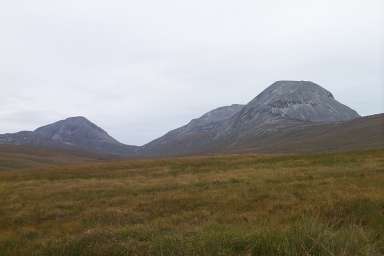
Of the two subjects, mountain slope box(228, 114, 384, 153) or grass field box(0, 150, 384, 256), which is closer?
grass field box(0, 150, 384, 256)

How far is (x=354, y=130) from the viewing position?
364ft

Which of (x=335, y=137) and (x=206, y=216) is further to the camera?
(x=335, y=137)

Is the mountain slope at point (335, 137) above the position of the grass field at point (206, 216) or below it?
above

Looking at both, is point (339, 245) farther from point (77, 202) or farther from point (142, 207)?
point (77, 202)

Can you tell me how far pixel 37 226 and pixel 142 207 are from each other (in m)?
3.74

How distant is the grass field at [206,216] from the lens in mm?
8523

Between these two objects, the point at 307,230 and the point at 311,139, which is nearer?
the point at 307,230

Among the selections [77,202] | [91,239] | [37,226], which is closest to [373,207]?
[91,239]

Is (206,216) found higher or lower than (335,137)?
lower

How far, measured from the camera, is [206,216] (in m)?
14.5

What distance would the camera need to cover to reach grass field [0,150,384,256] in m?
8.52

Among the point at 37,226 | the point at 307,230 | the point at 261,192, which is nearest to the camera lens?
the point at 307,230

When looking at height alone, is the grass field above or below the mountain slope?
below

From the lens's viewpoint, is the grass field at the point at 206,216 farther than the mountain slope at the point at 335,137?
No
